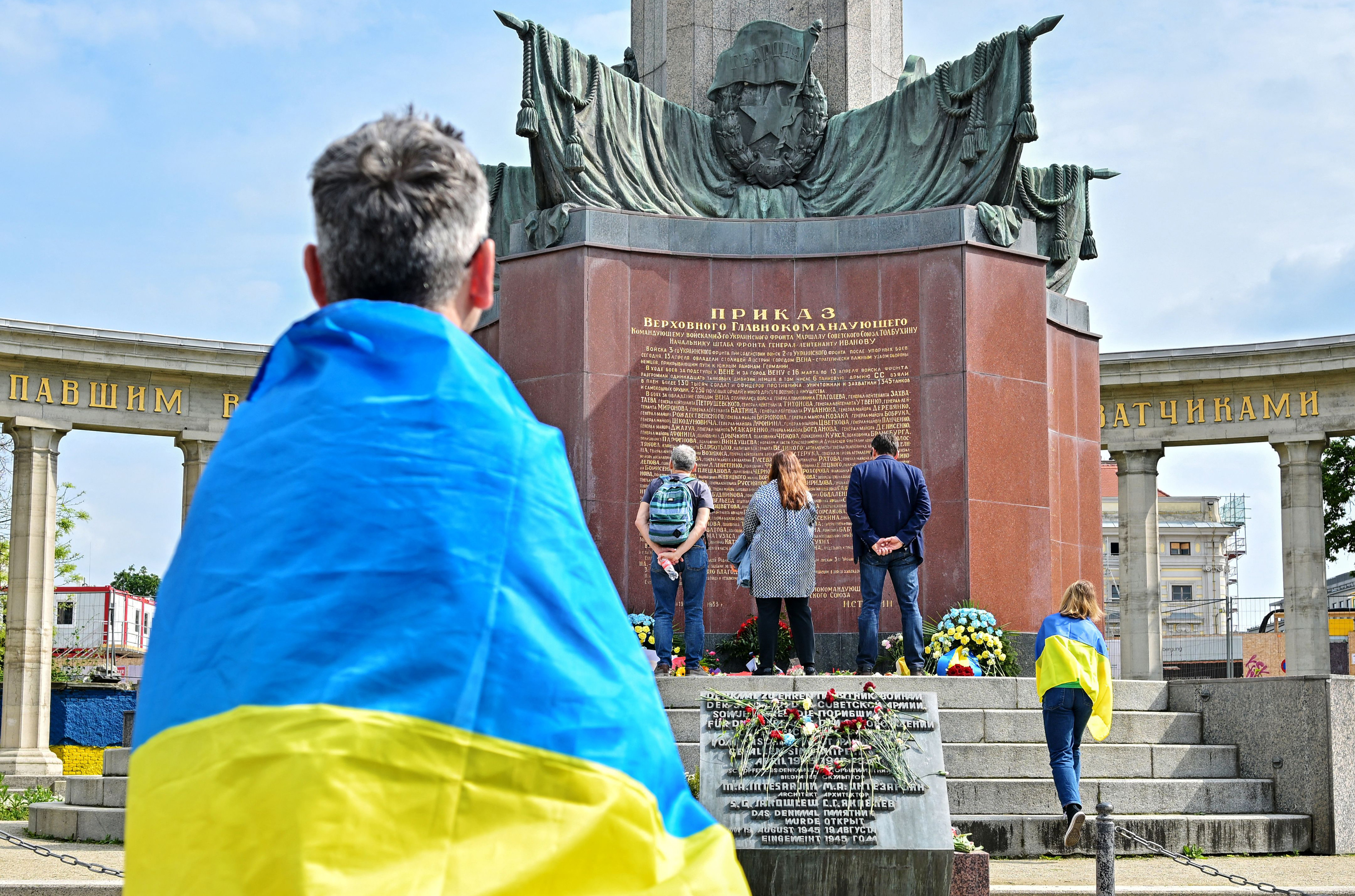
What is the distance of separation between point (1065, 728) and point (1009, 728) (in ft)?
6.30

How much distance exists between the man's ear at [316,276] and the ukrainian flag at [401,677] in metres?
0.27

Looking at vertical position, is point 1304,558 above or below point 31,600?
above

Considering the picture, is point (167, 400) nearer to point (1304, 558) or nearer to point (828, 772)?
point (1304, 558)

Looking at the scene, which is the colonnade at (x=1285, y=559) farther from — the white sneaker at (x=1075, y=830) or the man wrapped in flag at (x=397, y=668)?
the man wrapped in flag at (x=397, y=668)

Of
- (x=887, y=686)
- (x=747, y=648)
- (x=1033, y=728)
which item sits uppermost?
(x=747, y=648)

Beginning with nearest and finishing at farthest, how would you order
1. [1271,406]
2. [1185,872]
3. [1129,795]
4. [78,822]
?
[1185,872] → [1129,795] → [78,822] → [1271,406]

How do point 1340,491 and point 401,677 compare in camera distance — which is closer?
point 401,677

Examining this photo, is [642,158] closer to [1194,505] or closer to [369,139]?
[369,139]

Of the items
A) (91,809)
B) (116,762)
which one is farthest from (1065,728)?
(116,762)

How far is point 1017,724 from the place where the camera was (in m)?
13.7

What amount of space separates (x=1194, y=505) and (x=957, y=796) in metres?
108

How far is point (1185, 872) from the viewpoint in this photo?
36.8 ft

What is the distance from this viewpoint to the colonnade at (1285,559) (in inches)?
1291

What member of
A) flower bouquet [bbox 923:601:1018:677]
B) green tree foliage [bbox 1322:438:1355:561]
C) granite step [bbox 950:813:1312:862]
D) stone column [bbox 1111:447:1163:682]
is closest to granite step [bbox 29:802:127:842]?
granite step [bbox 950:813:1312:862]
